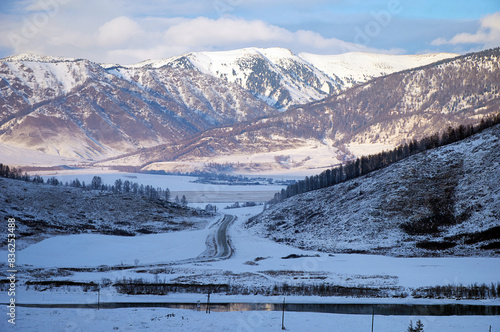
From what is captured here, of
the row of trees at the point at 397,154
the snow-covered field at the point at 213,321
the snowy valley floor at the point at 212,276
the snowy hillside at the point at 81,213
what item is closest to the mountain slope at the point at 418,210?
the snowy valley floor at the point at 212,276

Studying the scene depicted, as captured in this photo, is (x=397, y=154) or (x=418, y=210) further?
(x=397, y=154)

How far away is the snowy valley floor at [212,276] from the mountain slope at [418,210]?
28.2 ft

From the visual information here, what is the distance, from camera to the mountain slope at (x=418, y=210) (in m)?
88.5

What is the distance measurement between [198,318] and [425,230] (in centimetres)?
6744

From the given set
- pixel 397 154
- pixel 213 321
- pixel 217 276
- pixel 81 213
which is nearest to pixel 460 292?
pixel 213 321

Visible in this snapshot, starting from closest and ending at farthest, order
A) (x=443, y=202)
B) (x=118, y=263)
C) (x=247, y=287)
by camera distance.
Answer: (x=247, y=287)
(x=118, y=263)
(x=443, y=202)

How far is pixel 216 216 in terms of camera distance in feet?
635

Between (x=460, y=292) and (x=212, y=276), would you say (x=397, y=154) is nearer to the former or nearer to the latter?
(x=212, y=276)

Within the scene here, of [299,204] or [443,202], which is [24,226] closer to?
[299,204]

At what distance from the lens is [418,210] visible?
10206 centimetres

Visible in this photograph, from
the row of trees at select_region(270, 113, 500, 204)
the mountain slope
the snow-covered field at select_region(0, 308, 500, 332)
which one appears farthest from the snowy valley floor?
the row of trees at select_region(270, 113, 500, 204)

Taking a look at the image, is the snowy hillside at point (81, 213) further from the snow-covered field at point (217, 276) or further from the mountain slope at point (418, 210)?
the mountain slope at point (418, 210)

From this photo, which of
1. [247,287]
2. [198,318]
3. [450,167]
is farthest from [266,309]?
[450,167]

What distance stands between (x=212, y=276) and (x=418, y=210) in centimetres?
5367
